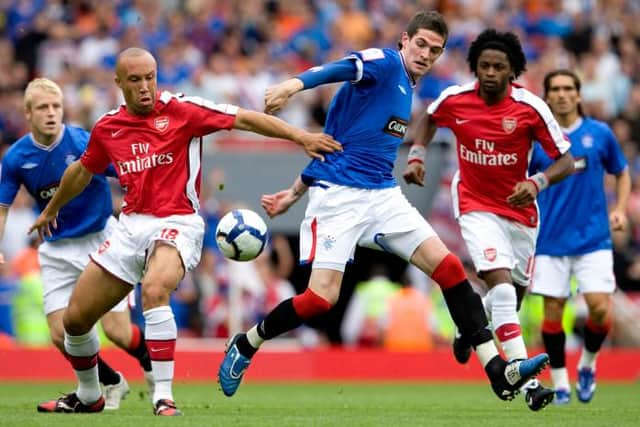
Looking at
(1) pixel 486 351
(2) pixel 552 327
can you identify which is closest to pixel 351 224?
(1) pixel 486 351

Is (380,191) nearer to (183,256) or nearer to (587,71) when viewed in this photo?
(183,256)

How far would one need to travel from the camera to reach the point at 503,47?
10641 mm

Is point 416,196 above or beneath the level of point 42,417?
beneath

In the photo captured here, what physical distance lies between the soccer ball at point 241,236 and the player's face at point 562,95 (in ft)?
11.8

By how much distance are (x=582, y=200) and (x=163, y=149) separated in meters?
4.40

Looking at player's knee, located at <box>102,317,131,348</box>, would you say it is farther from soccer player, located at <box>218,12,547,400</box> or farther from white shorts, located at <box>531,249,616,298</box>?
white shorts, located at <box>531,249,616,298</box>

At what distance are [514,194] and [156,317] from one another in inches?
110

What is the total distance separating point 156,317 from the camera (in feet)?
30.4

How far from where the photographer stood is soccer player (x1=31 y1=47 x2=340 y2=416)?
9.33 meters

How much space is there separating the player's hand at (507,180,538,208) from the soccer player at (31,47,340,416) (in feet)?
5.17

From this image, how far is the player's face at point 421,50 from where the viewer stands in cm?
995

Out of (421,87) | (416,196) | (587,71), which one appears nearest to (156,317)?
(416,196)

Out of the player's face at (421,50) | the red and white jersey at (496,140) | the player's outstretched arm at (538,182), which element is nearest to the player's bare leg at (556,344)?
the red and white jersey at (496,140)

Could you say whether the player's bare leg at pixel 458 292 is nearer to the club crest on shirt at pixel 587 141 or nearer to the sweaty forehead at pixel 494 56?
the sweaty forehead at pixel 494 56
